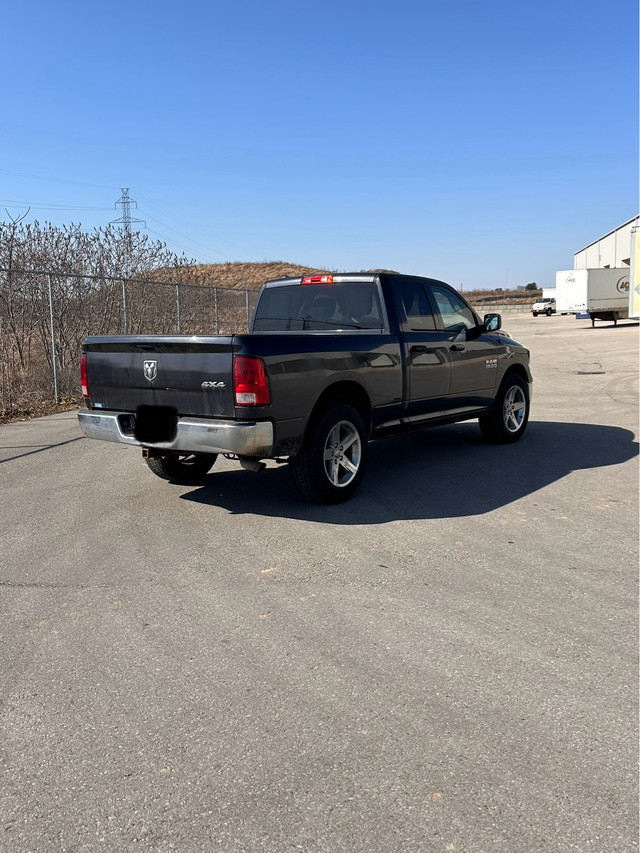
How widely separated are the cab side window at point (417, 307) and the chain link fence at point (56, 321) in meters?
4.13

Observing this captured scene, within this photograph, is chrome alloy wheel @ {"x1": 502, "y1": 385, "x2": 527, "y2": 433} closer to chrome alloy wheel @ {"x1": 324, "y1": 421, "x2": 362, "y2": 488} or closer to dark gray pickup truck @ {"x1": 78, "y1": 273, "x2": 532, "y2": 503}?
dark gray pickup truck @ {"x1": 78, "y1": 273, "x2": 532, "y2": 503}

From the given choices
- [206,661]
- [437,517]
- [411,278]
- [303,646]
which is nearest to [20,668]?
[206,661]

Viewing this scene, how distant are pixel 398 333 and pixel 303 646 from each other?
4.00 metres

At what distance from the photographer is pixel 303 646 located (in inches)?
148

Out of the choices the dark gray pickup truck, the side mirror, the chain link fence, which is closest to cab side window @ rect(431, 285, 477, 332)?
the dark gray pickup truck

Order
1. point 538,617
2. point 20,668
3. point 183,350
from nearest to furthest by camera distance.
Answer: point 20,668 → point 538,617 → point 183,350

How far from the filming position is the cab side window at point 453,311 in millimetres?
8031

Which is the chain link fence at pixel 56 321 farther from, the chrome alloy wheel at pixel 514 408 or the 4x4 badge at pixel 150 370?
the 4x4 badge at pixel 150 370

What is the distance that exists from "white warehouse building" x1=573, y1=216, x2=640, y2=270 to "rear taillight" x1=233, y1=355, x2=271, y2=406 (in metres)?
42.6

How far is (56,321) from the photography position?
14836 mm

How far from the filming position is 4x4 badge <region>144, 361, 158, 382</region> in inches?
233

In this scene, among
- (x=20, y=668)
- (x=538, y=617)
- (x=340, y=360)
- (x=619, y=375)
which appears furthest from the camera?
(x=619, y=375)

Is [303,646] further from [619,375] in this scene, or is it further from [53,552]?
[619,375]

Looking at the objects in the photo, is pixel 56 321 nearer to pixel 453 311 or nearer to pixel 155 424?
pixel 453 311
